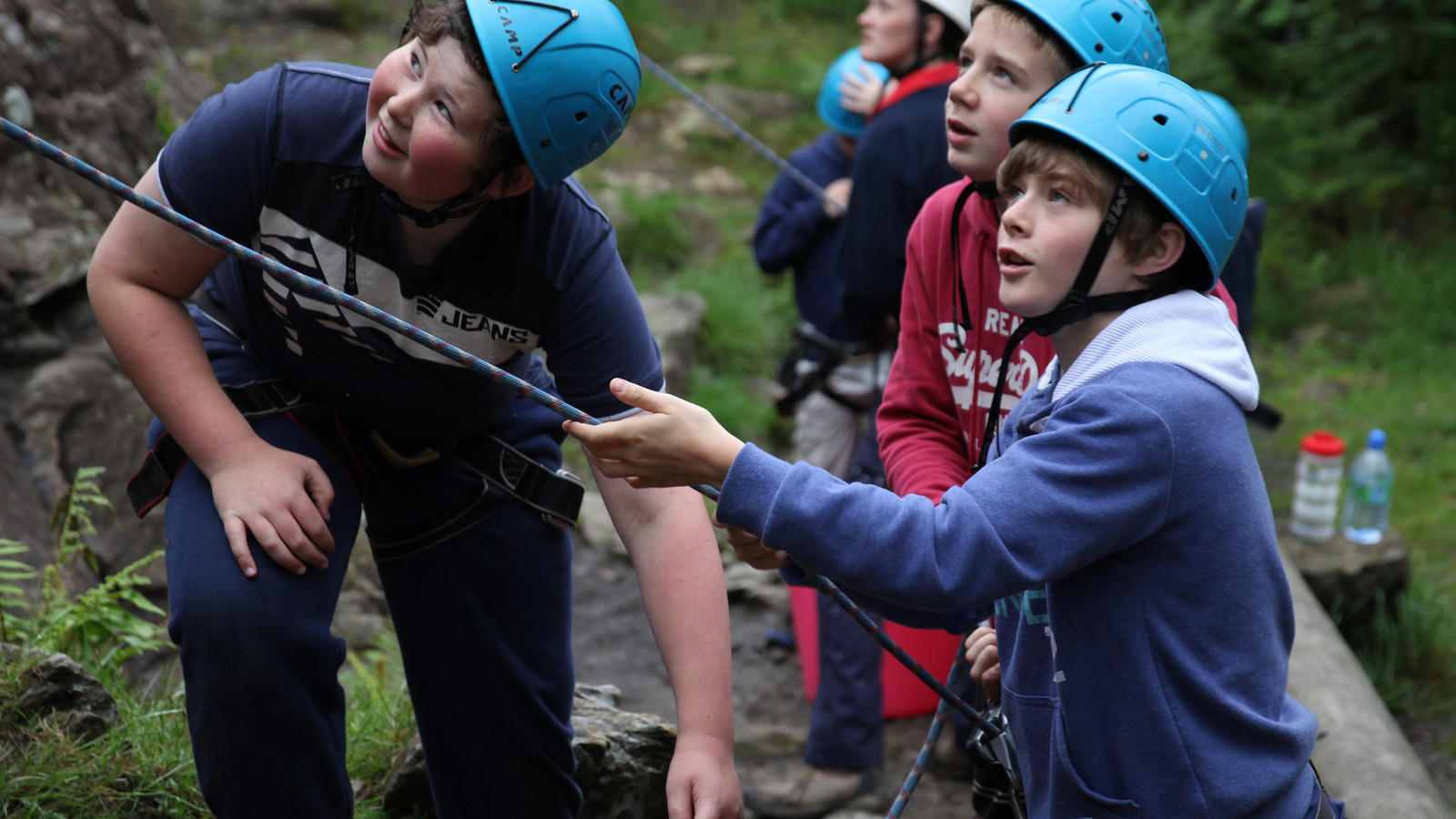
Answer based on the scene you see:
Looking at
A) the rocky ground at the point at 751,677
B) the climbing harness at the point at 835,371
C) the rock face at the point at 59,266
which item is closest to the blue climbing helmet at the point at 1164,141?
the climbing harness at the point at 835,371

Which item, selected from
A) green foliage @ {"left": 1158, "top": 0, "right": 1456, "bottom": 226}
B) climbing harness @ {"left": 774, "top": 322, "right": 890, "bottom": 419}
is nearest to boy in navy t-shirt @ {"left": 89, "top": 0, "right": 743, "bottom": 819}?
climbing harness @ {"left": 774, "top": 322, "right": 890, "bottom": 419}

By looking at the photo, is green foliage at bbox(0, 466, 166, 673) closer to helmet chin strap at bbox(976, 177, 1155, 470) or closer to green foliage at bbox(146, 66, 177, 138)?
green foliage at bbox(146, 66, 177, 138)

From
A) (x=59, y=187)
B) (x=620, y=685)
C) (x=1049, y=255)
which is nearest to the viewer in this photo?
(x=1049, y=255)

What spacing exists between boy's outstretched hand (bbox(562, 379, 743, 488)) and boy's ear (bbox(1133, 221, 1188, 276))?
73 cm

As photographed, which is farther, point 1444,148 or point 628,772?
point 1444,148

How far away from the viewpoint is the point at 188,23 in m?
8.62

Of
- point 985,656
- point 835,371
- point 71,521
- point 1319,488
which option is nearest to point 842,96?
point 835,371

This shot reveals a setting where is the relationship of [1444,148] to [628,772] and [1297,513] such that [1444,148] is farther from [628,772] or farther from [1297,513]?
[628,772]

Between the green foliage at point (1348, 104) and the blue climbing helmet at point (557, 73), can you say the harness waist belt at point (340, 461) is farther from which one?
the green foliage at point (1348, 104)

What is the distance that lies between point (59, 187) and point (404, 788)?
9.20 feet

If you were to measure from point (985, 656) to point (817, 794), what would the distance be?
197cm

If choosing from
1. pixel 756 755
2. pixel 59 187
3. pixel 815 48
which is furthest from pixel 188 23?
pixel 756 755

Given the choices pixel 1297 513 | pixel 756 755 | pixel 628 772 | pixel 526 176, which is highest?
pixel 526 176

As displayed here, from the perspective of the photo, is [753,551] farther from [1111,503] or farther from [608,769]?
[608,769]
